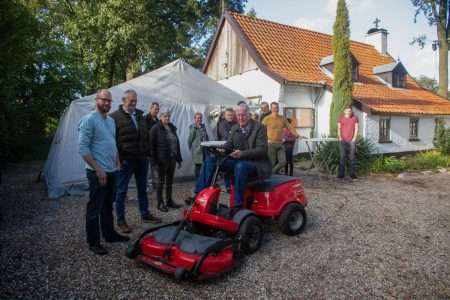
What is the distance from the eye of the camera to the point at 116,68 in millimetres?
23578

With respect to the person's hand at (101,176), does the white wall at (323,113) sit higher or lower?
higher

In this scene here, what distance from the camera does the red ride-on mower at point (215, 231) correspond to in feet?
10.2

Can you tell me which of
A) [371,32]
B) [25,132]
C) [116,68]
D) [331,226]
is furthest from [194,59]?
[331,226]

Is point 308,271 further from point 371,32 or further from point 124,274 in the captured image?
point 371,32

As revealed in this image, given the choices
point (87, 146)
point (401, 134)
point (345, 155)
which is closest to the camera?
point (87, 146)

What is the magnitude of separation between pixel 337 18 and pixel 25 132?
12.1 metres

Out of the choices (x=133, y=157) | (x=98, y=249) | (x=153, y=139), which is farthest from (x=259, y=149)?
(x=98, y=249)

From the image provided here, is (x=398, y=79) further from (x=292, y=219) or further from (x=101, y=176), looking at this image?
(x=101, y=176)

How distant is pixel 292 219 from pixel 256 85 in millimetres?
10423

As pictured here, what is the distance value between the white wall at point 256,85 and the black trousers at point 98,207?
10.0 meters

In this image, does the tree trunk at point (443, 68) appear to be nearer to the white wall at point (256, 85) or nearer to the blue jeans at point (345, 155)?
the white wall at point (256, 85)

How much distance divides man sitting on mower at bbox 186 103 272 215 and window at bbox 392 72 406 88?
1547 cm

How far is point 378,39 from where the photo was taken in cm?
2072

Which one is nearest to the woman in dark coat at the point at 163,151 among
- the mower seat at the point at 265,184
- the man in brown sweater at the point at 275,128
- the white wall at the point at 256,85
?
the mower seat at the point at 265,184
